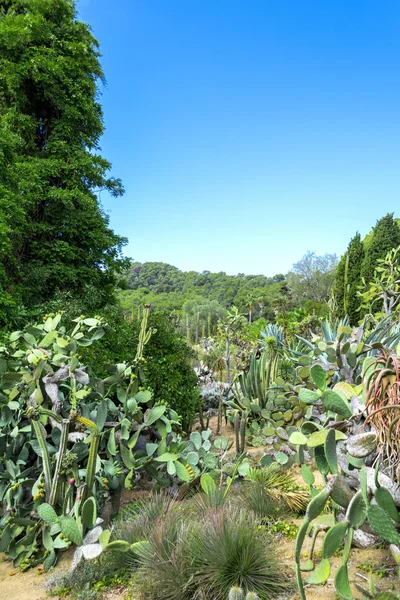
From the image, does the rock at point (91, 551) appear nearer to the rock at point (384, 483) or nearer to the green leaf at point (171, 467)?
the green leaf at point (171, 467)

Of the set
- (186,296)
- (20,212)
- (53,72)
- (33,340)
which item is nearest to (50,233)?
(20,212)

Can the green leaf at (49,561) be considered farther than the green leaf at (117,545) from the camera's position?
Yes

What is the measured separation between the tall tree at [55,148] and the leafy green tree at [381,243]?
33.3ft

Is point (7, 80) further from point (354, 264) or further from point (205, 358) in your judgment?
point (354, 264)

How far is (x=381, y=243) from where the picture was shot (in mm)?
15914

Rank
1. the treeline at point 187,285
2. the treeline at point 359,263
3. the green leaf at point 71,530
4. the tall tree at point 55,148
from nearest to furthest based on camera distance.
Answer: the green leaf at point 71,530 → the tall tree at point 55,148 → the treeline at point 359,263 → the treeline at point 187,285

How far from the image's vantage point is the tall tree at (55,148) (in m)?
8.97

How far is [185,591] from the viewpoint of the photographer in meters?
1.77

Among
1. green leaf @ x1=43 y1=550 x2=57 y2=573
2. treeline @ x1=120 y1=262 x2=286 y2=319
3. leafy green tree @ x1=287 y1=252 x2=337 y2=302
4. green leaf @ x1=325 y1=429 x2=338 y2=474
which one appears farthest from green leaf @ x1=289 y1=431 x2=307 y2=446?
treeline @ x1=120 y1=262 x2=286 y2=319

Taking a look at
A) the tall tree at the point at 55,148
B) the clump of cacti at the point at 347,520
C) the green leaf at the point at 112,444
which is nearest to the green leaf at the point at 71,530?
the green leaf at the point at 112,444

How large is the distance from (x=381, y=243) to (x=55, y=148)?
1284 cm

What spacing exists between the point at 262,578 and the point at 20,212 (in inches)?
245

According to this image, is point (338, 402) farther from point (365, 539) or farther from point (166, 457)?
point (166, 457)

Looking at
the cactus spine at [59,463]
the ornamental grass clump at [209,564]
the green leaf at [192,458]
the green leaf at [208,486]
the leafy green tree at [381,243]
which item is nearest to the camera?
the ornamental grass clump at [209,564]
